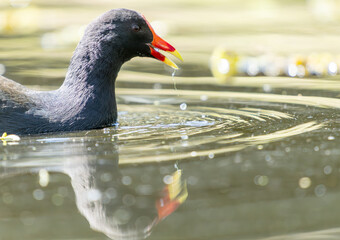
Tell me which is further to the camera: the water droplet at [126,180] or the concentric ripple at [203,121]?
the concentric ripple at [203,121]

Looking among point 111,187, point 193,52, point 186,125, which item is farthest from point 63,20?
point 111,187

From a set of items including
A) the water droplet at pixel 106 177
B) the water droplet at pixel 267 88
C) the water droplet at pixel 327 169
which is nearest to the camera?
the water droplet at pixel 106 177

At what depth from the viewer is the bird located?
5.80m

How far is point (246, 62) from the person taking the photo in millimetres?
9672

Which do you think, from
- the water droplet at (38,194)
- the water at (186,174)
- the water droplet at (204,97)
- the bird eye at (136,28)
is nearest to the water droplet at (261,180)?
the water at (186,174)

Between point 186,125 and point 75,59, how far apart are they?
1160 mm

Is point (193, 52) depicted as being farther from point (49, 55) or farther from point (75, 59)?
point (75, 59)

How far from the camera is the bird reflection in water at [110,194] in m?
3.63

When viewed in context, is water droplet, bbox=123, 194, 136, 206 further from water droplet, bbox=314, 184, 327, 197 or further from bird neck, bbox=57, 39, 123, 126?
bird neck, bbox=57, 39, 123, 126

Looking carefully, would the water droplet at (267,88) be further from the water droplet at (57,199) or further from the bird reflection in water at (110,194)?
the water droplet at (57,199)

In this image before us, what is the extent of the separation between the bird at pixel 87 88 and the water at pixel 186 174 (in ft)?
0.51

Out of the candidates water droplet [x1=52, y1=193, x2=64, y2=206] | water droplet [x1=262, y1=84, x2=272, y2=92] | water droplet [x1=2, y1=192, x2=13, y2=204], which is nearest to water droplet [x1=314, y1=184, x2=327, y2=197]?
water droplet [x1=52, y1=193, x2=64, y2=206]

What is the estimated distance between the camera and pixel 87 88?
621 cm

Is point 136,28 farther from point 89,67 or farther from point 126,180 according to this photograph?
point 126,180
